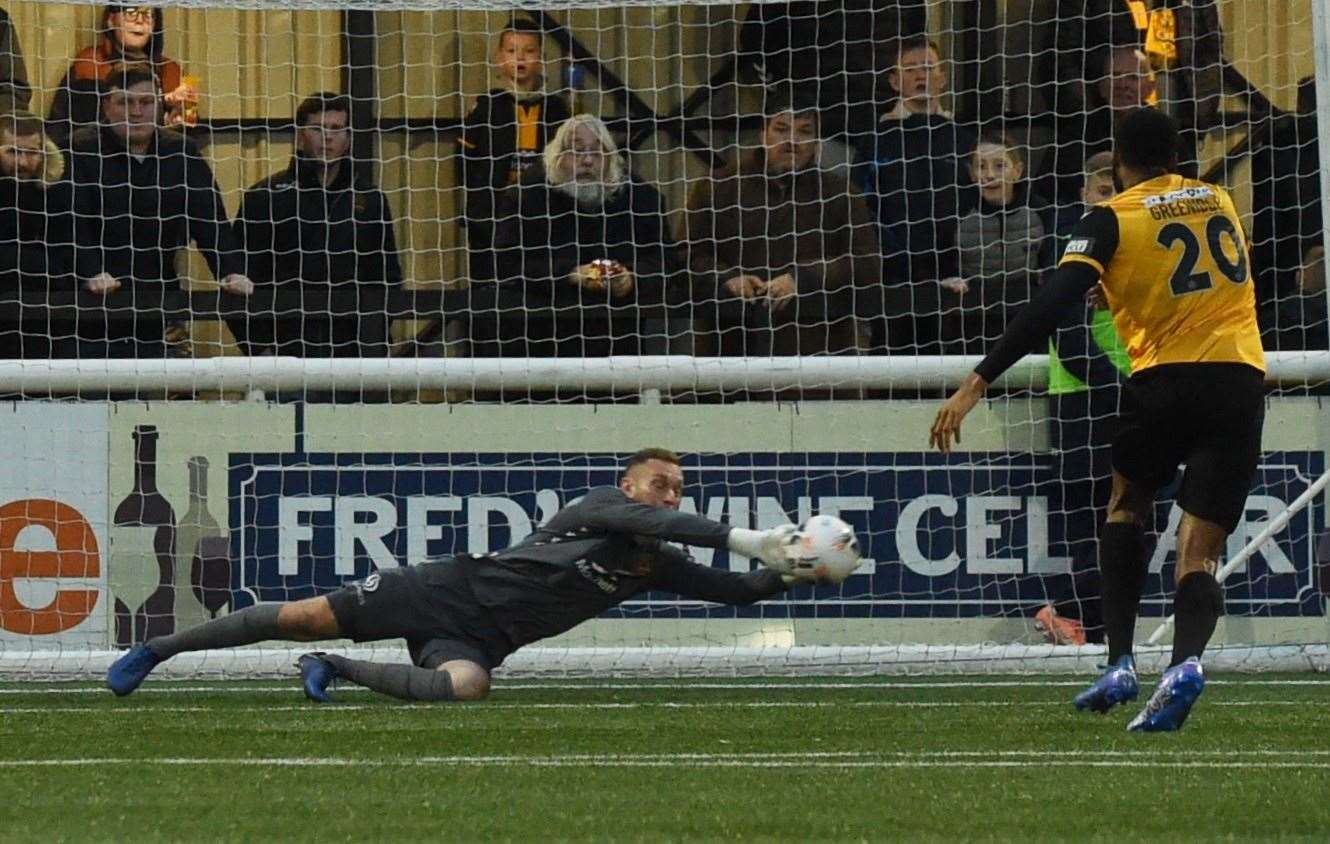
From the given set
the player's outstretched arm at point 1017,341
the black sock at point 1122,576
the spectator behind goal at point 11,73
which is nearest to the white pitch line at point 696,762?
the player's outstretched arm at point 1017,341

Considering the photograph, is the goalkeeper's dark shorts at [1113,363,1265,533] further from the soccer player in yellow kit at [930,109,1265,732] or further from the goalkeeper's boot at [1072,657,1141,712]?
the goalkeeper's boot at [1072,657,1141,712]

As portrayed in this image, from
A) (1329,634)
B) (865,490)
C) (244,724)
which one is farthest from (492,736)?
(1329,634)

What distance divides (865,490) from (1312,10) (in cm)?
261

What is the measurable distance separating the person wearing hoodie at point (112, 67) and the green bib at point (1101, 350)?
397cm

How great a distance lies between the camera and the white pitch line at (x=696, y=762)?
5516mm

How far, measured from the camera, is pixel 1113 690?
6.47 metres

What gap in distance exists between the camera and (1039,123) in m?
10.5

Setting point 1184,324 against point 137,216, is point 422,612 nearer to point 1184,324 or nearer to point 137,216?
point 1184,324

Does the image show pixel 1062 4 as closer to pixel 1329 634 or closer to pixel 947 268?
pixel 947 268

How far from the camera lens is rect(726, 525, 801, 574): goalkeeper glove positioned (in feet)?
23.3

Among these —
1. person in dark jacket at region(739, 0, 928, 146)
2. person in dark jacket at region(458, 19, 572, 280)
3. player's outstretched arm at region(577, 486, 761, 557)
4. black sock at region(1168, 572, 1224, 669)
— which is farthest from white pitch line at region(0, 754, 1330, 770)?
person in dark jacket at region(739, 0, 928, 146)

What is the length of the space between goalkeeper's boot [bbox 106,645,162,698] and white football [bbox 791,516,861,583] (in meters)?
2.27

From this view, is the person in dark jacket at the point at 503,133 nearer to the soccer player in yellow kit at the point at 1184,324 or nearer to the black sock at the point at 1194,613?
the soccer player in yellow kit at the point at 1184,324

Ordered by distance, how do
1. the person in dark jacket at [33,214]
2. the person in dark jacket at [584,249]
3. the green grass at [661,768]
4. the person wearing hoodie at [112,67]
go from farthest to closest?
the person wearing hoodie at [112,67] → the person in dark jacket at [584,249] → the person in dark jacket at [33,214] → the green grass at [661,768]
